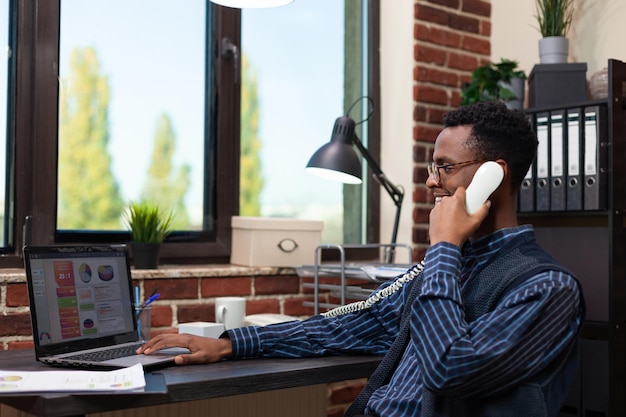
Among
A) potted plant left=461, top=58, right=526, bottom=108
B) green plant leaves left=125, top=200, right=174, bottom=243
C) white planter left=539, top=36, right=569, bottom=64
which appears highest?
white planter left=539, top=36, right=569, bottom=64

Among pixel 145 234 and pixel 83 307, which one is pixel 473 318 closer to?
pixel 83 307

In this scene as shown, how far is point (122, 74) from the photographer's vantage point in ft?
7.83

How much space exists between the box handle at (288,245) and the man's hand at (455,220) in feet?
3.49

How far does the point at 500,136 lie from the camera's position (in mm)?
1517

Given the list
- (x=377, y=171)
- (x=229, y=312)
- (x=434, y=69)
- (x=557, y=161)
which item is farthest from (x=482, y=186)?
(x=434, y=69)

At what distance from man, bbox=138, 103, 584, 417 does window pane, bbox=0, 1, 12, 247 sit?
0.84 metres

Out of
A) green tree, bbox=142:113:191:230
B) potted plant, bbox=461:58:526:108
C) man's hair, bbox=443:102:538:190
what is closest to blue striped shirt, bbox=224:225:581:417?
man's hair, bbox=443:102:538:190

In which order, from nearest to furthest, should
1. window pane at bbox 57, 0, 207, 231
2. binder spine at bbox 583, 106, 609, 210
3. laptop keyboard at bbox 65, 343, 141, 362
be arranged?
laptop keyboard at bbox 65, 343, 141, 362 → window pane at bbox 57, 0, 207, 231 → binder spine at bbox 583, 106, 609, 210

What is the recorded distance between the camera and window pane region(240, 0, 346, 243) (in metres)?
2.64

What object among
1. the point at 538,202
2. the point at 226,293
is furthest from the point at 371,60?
the point at 226,293

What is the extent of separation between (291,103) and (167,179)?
55cm

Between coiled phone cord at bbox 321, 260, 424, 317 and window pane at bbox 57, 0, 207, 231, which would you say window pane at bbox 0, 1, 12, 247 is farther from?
coiled phone cord at bbox 321, 260, 424, 317

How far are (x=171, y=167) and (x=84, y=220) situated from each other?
33cm

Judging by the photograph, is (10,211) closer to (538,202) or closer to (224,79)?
(224,79)
